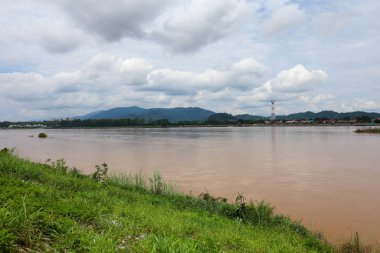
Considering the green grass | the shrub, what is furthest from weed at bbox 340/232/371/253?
the shrub

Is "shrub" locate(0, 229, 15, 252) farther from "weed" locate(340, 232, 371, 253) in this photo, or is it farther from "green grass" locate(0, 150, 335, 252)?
"weed" locate(340, 232, 371, 253)

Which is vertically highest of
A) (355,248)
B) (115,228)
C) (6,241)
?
(6,241)

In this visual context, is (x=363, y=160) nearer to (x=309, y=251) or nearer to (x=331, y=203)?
(x=331, y=203)

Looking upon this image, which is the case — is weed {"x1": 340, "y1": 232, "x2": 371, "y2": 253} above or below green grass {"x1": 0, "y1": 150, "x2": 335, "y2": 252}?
below

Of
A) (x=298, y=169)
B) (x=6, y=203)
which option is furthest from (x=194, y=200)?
(x=298, y=169)

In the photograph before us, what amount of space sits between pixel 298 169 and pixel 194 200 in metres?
14.4

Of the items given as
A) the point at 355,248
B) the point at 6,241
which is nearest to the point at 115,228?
the point at 6,241

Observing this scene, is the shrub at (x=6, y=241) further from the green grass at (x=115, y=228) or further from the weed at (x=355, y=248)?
the weed at (x=355, y=248)

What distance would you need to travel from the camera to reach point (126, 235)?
567cm

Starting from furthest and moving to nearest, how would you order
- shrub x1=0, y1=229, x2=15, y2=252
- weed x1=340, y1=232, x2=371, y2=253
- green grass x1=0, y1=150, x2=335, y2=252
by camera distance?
weed x1=340, y1=232, x2=371, y2=253 → green grass x1=0, y1=150, x2=335, y2=252 → shrub x1=0, y1=229, x2=15, y2=252

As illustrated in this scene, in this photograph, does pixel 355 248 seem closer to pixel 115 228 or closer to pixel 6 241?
pixel 115 228

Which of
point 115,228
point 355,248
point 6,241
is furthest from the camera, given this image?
point 355,248

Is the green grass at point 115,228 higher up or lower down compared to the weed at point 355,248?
higher up

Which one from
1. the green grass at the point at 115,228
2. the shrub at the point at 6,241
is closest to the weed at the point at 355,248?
the green grass at the point at 115,228
